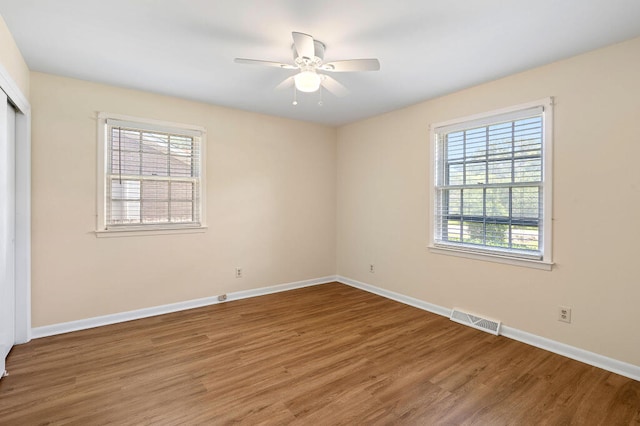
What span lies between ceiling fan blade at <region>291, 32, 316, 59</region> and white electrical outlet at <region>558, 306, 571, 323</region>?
9.86 ft

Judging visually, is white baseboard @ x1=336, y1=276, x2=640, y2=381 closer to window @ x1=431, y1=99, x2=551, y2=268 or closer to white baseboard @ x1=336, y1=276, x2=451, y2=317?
white baseboard @ x1=336, y1=276, x2=451, y2=317

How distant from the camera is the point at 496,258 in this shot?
3.25 meters

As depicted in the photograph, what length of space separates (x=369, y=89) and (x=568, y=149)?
6.40 feet

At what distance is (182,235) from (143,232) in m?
0.43

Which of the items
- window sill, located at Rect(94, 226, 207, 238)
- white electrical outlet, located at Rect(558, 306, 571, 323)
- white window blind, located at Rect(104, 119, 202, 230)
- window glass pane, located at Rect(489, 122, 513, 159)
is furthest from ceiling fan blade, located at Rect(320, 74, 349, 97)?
white electrical outlet, located at Rect(558, 306, 571, 323)

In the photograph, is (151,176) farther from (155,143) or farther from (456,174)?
(456,174)

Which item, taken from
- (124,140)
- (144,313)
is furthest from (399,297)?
(124,140)

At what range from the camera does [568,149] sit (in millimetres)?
2764

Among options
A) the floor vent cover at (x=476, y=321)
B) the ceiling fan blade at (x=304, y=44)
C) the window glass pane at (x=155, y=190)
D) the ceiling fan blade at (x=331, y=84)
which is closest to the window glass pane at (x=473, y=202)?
the floor vent cover at (x=476, y=321)

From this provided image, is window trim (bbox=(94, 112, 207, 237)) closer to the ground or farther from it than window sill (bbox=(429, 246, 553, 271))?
farther from it

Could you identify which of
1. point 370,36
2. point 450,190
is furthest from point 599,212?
point 370,36

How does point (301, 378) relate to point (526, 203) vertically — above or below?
below

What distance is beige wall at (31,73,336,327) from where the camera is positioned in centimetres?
313

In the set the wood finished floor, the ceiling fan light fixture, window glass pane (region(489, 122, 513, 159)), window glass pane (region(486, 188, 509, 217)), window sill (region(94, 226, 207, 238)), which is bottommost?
the wood finished floor
